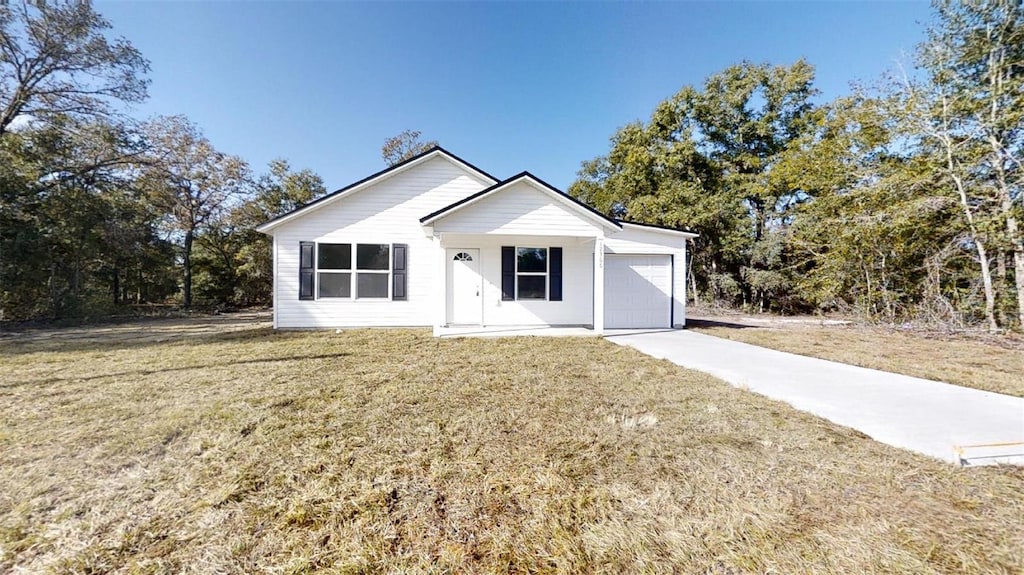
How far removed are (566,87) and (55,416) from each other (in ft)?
58.5

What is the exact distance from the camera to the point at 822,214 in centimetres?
1223

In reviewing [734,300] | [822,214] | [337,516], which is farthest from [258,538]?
[734,300]

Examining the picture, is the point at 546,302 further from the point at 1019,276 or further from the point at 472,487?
the point at 1019,276

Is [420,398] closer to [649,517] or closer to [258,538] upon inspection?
[258,538]

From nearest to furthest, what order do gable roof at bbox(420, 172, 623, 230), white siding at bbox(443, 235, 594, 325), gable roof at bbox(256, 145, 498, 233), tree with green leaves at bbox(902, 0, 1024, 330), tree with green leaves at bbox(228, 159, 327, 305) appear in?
gable roof at bbox(420, 172, 623, 230) → tree with green leaves at bbox(902, 0, 1024, 330) → gable roof at bbox(256, 145, 498, 233) → white siding at bbox(443, 235, 594, 325) → tree with green leaves at bbox(228, 159, 327, 305)

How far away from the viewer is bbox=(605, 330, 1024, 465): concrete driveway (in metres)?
2.86

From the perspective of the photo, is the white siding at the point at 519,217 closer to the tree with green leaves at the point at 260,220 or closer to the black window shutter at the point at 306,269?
the black window shutter at the point at 306,269

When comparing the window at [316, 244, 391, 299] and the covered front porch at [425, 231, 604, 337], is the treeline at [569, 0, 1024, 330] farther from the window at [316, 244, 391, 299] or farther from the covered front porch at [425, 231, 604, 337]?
the window at [316, 244, 391, 299]

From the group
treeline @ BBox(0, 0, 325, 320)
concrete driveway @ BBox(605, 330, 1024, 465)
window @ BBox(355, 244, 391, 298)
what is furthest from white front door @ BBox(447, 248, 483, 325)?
treeline @ BBox(0, 0, 325, 320)

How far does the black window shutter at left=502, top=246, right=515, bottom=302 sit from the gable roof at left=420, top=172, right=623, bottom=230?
6.80ft

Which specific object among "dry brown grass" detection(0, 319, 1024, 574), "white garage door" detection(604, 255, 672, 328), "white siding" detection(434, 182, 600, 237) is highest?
"white siding" detection(434, 182, 600, 237)

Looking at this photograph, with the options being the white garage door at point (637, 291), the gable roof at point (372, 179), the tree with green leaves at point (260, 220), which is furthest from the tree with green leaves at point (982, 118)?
the tree with green leaves at point (260, 220)

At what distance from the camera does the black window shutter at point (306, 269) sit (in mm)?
9055

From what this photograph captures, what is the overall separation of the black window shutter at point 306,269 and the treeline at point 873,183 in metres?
15.4
